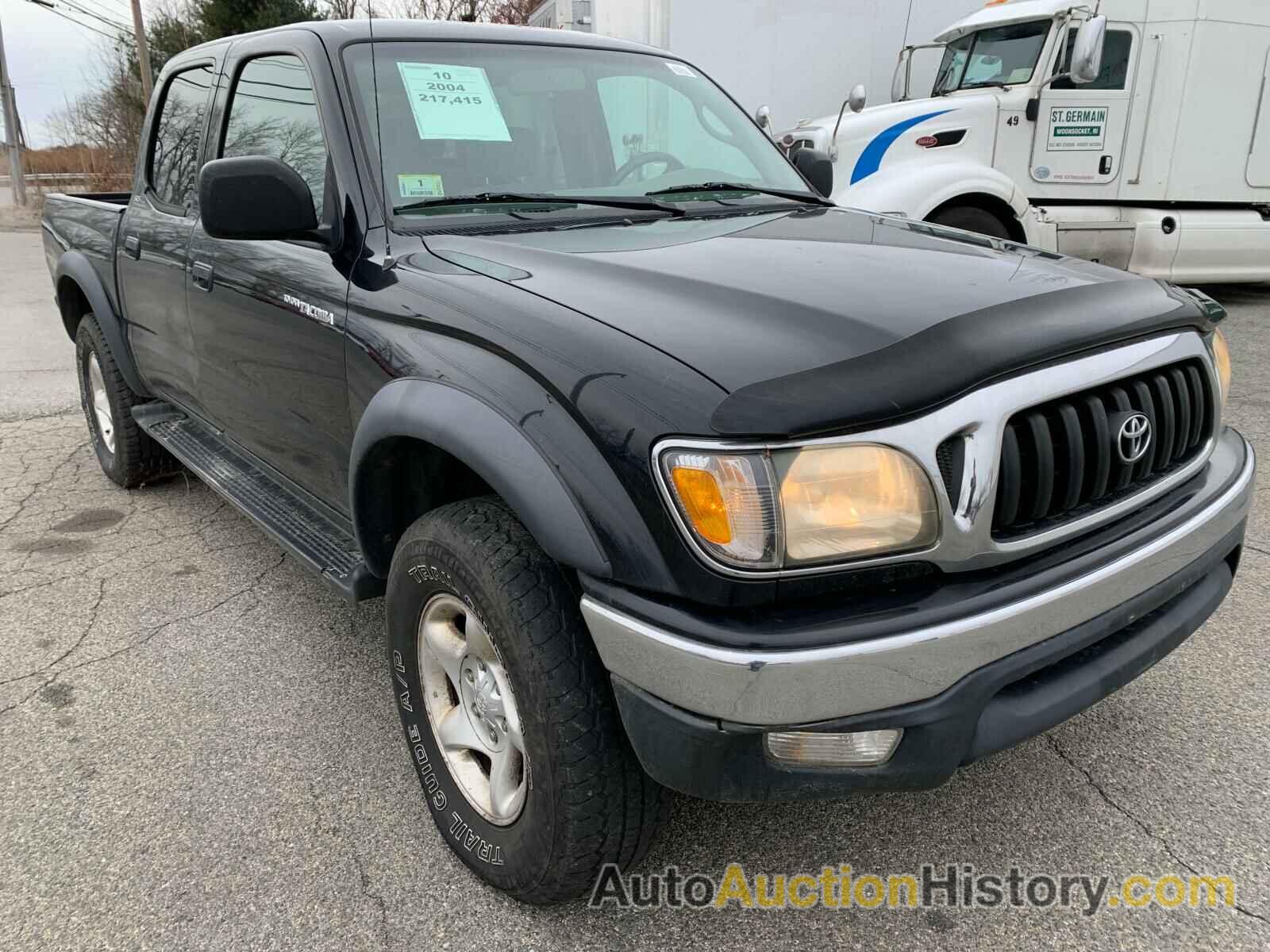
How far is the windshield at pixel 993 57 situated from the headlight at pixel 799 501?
23.8 ft

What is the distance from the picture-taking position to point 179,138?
12.2ft

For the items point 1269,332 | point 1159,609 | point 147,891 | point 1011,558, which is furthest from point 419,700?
point 1269,332

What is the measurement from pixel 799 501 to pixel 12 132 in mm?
28795

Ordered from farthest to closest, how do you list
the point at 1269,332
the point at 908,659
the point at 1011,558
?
1. the point at 1269,332
2. the point at 1011,558
3. the point at 908,659

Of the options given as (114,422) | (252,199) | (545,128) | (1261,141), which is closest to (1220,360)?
(545,128)

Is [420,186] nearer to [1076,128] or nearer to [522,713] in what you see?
[522,713]

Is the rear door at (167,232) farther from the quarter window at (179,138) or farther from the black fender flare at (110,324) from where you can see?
the black fender flare at (110,324)

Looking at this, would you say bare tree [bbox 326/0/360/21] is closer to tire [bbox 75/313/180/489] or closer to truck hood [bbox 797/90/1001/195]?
truck hood [bbox 797/90/1001/195]

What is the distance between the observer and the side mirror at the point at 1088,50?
21.7 ft

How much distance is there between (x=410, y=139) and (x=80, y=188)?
90.5ft

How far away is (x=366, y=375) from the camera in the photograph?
2.26 m

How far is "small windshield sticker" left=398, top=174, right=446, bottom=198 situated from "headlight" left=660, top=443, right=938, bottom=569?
1322mm

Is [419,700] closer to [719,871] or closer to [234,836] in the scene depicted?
[234,836]

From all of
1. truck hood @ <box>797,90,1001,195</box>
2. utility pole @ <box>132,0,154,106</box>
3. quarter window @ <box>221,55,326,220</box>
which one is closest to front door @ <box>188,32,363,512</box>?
quarter window @ <box>221,55,326,220</box>
